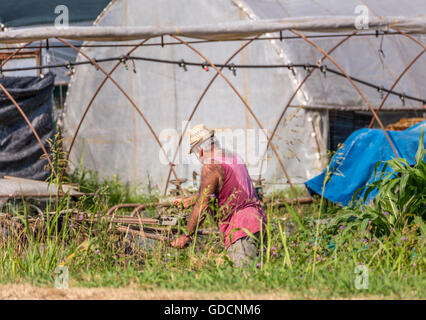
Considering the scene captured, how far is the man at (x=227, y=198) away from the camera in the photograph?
631 centimetres

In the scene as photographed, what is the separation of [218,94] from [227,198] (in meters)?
7.80

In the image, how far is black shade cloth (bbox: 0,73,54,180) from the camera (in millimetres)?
12438

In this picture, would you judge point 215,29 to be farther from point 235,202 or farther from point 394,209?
point 394,209

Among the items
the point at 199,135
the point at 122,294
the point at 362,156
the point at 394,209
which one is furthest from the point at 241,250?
the point at 362,156

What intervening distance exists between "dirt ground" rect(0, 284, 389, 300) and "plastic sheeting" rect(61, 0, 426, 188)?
316 inches

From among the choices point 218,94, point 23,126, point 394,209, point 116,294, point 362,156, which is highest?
point 218,94

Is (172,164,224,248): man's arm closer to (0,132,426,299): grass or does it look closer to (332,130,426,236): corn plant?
(0,132,426,299): grass

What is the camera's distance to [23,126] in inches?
500

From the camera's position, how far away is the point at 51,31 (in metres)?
8.28

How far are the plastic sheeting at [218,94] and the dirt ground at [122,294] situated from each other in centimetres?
802

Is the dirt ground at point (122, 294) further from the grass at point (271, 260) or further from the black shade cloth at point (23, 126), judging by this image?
the black shade cloth at point (23, 126)

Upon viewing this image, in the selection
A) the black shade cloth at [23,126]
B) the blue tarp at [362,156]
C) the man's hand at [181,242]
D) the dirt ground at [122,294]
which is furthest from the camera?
the black shade cloth at [23,126]

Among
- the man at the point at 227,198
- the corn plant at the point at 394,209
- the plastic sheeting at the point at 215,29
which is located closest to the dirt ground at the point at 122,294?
the man at the point at 227,198
